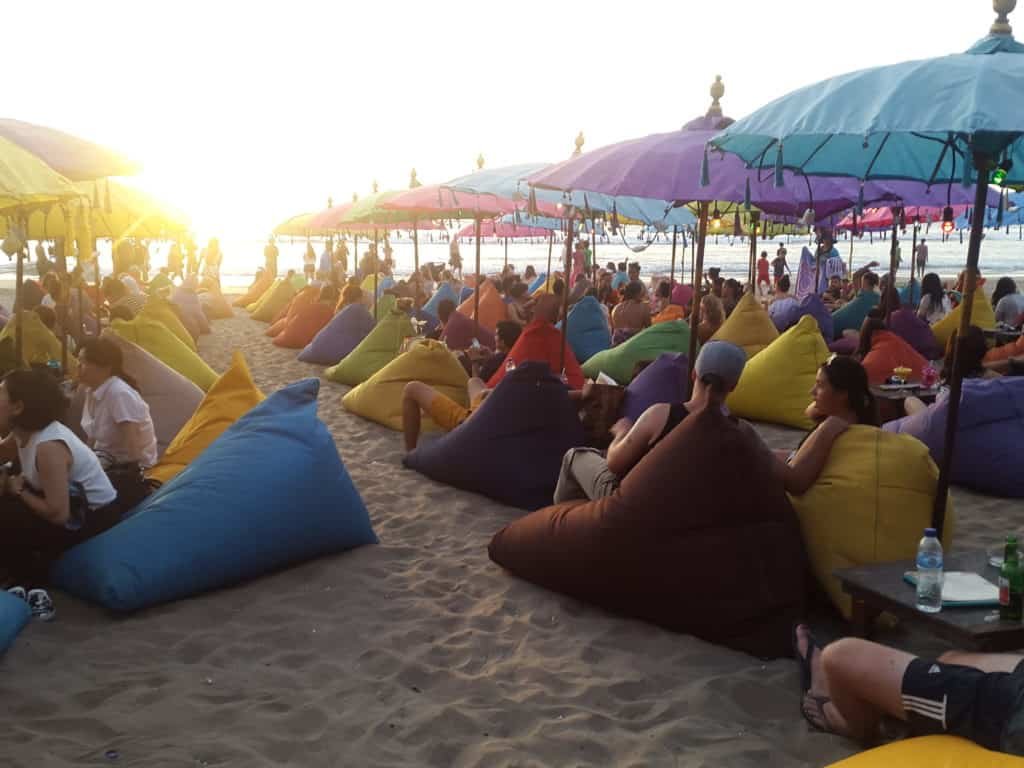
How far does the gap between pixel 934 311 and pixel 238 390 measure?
9.85m

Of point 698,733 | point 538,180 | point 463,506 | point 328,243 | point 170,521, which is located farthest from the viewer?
point 328,243

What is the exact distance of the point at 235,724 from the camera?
9.50 ft

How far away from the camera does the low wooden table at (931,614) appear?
2.66 metres

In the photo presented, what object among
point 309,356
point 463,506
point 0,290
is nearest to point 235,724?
point 463,506

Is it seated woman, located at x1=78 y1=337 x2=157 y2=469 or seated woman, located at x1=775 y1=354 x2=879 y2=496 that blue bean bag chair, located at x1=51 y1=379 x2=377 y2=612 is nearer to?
seated woman, located at x1=78 y1=337 x2=157 y2=469

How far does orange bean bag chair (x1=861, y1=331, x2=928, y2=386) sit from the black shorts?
5.43 metres

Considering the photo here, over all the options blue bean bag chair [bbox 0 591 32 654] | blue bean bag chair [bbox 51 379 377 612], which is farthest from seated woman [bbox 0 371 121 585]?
blue bean bag chair [bbox 0 591 32 654]

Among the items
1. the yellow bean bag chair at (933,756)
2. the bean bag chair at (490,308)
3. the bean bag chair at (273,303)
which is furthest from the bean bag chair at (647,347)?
the bean bag chair at (273,303)

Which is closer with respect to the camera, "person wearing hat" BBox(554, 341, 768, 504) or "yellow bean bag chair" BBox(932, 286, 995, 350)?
"person wearing hat" BBox(554, 341, 768, 504)

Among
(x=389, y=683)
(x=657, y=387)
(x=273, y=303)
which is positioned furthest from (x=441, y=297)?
(x=389, y=683)

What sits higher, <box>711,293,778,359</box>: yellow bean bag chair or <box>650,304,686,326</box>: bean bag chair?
<box>711,293,778,359</box>: yellow bean bag chair

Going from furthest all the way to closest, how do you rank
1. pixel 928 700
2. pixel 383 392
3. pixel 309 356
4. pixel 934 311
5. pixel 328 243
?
pixel 328 243 < pixel 934 311 < pixel 309 356 < pixel 383 392 < pixel 928 700

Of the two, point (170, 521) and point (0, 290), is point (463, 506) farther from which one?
point (0, 290)

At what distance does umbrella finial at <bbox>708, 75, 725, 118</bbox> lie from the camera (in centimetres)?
587
